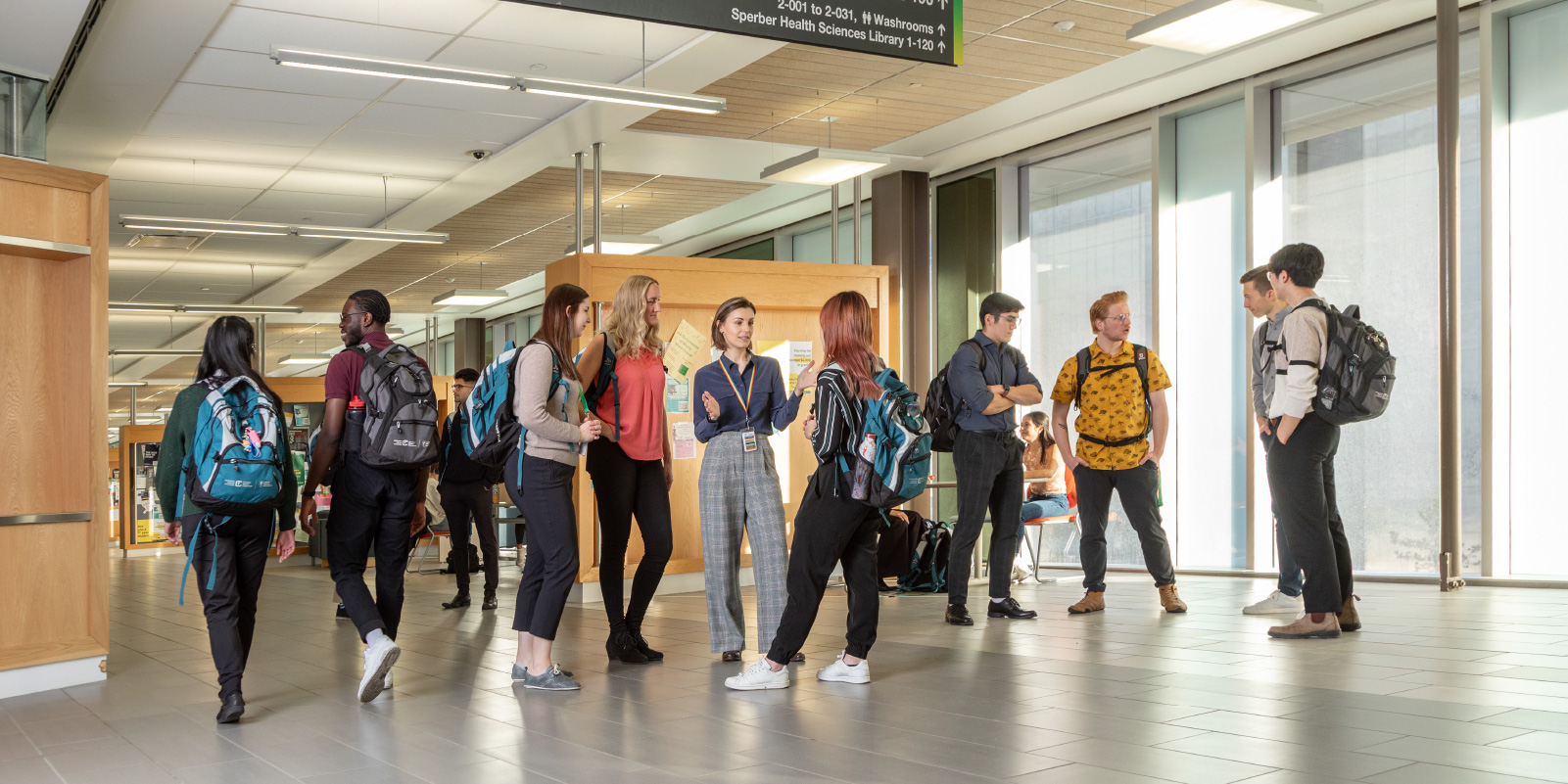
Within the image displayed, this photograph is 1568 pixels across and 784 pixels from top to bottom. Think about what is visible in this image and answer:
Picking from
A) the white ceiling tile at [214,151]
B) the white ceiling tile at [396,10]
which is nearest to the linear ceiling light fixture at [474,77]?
the white ceiling tile at [396,10]

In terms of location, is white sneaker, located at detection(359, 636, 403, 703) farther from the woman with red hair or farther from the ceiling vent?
the ceiling vent

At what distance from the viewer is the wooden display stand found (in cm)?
801

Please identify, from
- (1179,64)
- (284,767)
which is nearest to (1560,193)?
(1179,64)

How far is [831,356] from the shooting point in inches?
168

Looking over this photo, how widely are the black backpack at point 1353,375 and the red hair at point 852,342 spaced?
206 cm

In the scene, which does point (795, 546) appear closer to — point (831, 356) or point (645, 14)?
point (831, 356)

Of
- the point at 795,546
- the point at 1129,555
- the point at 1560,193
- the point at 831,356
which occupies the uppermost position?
the point at 1560,193

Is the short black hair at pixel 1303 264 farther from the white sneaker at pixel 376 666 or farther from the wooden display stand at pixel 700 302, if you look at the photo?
the white sneaker at pixel 376 666

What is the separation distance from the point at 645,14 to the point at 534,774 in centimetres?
271

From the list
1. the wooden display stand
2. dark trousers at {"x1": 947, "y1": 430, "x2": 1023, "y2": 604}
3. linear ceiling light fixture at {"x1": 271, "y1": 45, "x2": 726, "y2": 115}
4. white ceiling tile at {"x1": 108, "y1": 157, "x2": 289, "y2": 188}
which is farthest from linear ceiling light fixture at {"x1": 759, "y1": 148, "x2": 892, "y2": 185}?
white ceiling tile at {"x1": 108, "y1": 157, "x2": 289, "y2": 188}

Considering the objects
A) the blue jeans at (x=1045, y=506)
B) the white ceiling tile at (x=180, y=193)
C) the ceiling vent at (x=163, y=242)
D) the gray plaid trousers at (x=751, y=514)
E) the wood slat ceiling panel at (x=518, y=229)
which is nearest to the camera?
the gray plaid trousers at (x=751, y=514)

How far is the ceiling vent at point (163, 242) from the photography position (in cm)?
1211

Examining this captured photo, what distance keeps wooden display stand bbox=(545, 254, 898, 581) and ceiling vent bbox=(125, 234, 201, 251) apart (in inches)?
221

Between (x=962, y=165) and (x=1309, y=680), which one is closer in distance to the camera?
(x=1309, y=680)
